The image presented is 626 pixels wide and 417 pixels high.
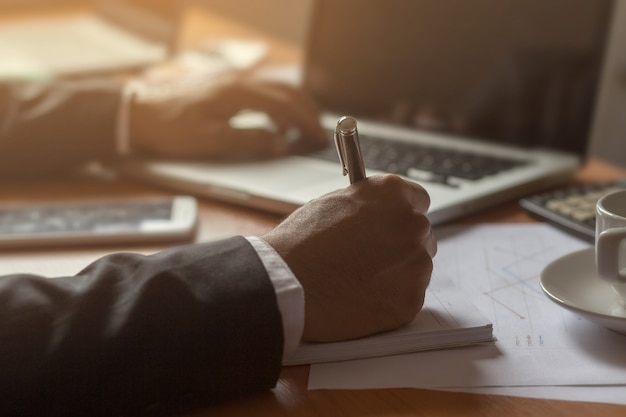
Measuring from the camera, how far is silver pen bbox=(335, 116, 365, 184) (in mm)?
616

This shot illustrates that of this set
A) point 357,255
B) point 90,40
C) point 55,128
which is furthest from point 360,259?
point 90,40

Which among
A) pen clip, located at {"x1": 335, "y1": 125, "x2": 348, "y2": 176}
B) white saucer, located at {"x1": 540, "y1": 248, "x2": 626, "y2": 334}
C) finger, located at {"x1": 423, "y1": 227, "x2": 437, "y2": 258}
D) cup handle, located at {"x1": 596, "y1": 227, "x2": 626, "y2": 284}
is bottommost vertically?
white saucer, located at {"x1": 540, "y1": 248, "x2": 626, "y2": 334}

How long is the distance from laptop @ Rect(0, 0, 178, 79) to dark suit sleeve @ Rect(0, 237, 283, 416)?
35.4 inches

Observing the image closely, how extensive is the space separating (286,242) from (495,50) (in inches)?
21.5

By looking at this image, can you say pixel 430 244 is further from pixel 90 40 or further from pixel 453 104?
pixel 90 40

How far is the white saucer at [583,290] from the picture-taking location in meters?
0.57

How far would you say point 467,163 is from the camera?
0.95m

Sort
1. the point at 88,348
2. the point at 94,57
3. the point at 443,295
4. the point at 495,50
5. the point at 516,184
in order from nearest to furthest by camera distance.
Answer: the point at 88,348
the point at 443,295
the point at 516,184
the point at 495,50
the point at 94,57

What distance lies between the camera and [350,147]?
62 centimetres

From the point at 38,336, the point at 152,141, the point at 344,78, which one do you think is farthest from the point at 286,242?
the point at 344,78

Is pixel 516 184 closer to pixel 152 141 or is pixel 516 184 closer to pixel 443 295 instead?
pixel 443 295

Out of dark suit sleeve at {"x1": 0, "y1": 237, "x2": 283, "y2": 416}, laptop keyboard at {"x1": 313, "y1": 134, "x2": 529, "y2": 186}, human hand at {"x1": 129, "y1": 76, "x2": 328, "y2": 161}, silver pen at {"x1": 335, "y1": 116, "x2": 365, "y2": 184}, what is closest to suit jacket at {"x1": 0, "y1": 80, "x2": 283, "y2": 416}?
dark suit sleeve at {"x1": 0, "y1": 237, "x2": 283, "y2": 416}

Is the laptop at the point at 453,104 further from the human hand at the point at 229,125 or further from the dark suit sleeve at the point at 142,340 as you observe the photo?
the dark suit sleeve at the point at 142,340

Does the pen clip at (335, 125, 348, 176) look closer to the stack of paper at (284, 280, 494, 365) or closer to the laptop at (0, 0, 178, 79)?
the stack of paper at (284, 280, 494, 365)
